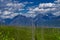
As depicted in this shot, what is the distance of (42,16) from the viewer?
3814mm

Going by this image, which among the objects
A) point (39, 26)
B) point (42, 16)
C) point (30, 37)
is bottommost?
point (30, 37)

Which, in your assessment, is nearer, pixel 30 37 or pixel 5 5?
pixel 30 37

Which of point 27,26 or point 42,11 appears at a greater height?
point 42,11

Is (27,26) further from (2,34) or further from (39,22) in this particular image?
(2,34)

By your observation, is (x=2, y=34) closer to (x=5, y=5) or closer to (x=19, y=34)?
(x=19, y=34)

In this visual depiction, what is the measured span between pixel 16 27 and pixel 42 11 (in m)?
0.87

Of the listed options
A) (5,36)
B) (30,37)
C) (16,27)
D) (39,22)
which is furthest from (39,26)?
(5,36)

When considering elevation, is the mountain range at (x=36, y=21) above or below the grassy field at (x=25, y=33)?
above

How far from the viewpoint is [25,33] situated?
3.73m

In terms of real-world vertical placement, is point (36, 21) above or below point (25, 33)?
above

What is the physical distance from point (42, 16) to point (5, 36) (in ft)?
3.83

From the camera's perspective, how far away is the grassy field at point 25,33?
3695 millimetres

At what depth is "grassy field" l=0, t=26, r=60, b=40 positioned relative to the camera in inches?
145

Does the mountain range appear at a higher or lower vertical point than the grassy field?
higher
